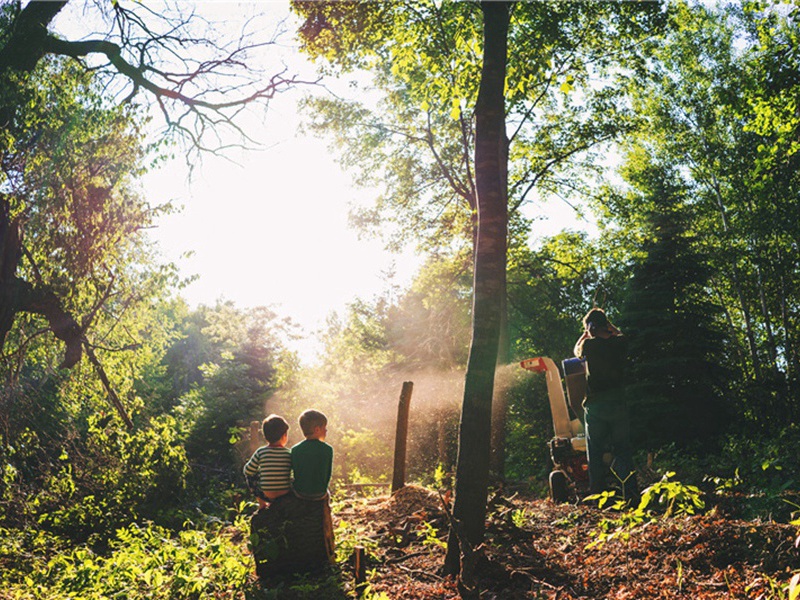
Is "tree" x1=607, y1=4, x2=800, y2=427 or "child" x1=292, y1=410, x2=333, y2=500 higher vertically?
"tree" x1=607, y1=4, x2=800, y2=427

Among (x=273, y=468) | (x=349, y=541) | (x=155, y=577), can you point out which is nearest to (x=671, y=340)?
(x=349, y=541)

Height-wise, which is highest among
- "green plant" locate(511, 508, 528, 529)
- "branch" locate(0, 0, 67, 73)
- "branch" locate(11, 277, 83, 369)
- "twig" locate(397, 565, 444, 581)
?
"branch" locate(0, 0, 67, 73)

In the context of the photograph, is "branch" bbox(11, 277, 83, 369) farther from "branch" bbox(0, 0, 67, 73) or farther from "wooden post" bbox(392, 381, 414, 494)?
"wooden post" bbox(392, 381, 414, 494)

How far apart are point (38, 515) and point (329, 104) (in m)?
14.0

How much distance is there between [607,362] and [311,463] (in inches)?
146

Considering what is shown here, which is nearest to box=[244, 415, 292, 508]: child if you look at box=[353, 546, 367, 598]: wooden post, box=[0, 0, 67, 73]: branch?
Answer: box=[353, 546, 367, 598]: wooden post

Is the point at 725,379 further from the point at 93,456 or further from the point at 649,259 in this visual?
the point at 93,456

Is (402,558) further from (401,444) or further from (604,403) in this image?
(401,444)

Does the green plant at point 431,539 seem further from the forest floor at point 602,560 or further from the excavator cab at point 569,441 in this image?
the excavator cab at point 569,441

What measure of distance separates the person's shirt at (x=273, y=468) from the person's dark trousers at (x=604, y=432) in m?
3.65

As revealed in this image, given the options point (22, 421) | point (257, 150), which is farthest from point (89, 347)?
point (257, 150)

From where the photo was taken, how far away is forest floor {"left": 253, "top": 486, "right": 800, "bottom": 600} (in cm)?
341

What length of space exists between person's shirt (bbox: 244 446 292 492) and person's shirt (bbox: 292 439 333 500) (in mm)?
72

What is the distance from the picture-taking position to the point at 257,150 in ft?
38.5
